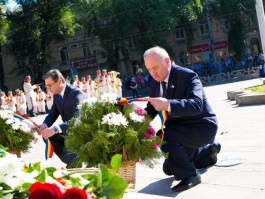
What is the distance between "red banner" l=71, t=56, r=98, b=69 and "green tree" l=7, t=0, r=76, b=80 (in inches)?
201

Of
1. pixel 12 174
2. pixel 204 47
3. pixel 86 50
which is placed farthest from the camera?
pixel 86 50

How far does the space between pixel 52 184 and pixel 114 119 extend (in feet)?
7.46

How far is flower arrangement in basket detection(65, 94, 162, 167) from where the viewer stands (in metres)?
3.97

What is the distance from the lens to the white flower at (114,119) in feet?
12.9

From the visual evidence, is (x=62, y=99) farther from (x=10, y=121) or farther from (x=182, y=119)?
(x=182, y=119)

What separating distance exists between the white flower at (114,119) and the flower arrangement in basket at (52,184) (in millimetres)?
1850

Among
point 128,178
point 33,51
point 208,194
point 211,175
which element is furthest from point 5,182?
point 33,51

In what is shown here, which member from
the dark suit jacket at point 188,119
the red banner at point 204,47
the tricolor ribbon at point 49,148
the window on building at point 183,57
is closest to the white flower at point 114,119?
the dark suit jacket at point 188,119

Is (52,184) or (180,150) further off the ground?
(52,184)

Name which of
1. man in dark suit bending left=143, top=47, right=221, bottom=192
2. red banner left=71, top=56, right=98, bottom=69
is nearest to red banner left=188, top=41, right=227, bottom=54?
red banner left=71, top=56, right=98, bottom=69

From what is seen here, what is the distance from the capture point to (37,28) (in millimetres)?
49312

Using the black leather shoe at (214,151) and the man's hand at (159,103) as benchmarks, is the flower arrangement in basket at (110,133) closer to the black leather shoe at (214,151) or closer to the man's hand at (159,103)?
the man's hand at (159,103)

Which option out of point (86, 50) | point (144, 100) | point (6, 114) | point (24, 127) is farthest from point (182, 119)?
point (86, 50)

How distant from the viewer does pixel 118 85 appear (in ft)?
90.7
